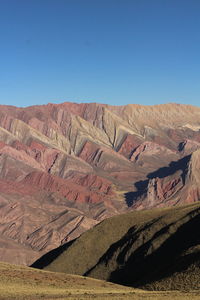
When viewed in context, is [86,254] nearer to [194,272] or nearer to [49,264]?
[49,264]

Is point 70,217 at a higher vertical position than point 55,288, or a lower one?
lower

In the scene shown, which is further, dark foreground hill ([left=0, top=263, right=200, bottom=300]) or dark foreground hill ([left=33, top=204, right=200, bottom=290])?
dark foreground hill ([left=33, top=204, right=200, bottom=290])

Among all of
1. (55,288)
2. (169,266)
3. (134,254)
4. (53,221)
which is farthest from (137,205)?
(55,288)

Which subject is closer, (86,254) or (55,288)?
(55,288)

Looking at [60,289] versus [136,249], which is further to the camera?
[136,249]

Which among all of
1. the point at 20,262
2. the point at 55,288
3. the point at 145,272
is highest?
the point at 55,288

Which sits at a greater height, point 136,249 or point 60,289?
point 60,289

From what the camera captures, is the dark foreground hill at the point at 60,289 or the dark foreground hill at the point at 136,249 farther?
the dark foreground hill at the point at 136,249

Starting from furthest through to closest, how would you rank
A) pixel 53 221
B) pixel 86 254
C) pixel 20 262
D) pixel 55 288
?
pixel 53 221, pixel 20 262, pixel 86 254, pixel 55 288
